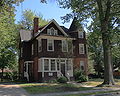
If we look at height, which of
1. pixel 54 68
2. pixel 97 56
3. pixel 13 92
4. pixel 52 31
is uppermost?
pixel 52 31

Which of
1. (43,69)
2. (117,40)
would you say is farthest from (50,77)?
(117,40)

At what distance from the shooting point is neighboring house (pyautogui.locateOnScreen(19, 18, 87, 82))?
90.4 feet

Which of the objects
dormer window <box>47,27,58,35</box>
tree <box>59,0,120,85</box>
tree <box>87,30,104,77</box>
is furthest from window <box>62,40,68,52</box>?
tree <box>87,30,104,77</box>

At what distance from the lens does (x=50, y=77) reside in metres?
27.3

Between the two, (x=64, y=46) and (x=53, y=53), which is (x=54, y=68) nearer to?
(x=53, y=53)

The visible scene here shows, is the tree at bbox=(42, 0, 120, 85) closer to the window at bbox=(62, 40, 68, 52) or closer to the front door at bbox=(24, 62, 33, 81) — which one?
the window at bbox=(62, 40, 68, 52)

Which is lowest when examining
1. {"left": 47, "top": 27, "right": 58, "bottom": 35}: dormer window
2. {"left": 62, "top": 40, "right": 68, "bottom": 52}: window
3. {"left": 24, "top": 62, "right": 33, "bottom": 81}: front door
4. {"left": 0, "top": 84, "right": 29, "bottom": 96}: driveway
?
{"left": 0, "top": 84, "right": 29, "bottom": 96}: driveway

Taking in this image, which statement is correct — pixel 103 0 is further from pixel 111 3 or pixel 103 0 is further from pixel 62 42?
pixel 62 42

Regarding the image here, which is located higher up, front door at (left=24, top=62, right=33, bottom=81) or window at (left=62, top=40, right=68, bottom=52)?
window at (left=62, top=40, right=68, bottom=52)

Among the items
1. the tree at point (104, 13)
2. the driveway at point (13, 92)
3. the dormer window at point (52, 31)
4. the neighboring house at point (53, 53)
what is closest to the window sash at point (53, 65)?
the neighboring house at point (53, 53)

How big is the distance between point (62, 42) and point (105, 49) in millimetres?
10090

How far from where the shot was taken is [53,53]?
1111 inches

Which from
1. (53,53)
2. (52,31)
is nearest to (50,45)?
(53,53)

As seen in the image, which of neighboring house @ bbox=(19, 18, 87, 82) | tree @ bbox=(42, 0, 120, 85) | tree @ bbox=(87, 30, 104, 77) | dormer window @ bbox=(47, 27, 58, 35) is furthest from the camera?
tree @ bbox=(87, 30, 104, 77)
